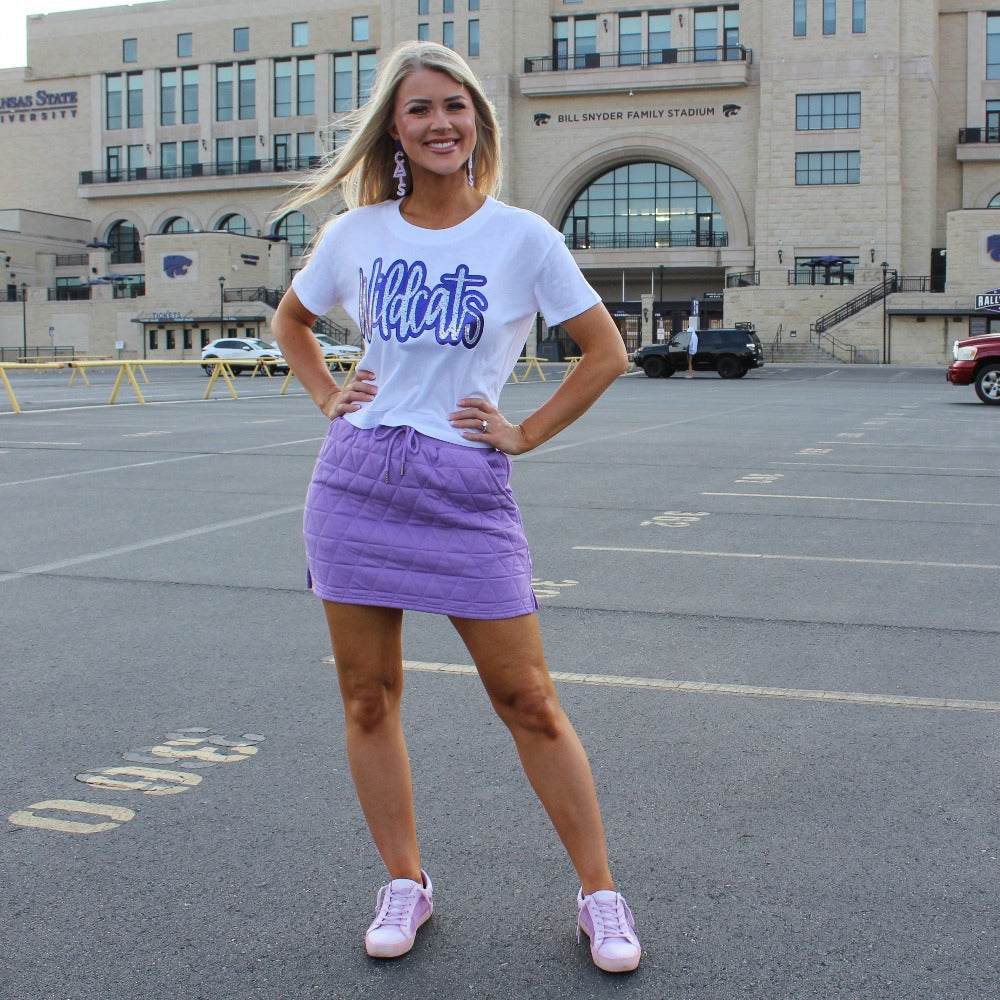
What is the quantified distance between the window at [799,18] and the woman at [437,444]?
70.1 metres

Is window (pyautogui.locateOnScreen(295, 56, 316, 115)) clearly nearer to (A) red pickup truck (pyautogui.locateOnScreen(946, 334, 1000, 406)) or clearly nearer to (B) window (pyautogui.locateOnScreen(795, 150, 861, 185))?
A: (B) window (pyautogui.locateOnScreen(795, 150, 861, 185))

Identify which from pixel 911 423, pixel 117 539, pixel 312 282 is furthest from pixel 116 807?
pixel 911 423

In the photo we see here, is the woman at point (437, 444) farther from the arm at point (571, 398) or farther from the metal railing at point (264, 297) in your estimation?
the metal railing at point (264, 297)

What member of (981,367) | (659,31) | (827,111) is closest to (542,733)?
(981,367)

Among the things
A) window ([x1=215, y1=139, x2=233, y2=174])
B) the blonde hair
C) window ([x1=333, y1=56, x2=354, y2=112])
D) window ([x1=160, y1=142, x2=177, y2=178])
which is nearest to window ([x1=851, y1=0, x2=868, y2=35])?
window ([x1=333, y1=56, x2=354, y2=112])

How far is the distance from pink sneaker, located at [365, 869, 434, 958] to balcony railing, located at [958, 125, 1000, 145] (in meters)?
75.6

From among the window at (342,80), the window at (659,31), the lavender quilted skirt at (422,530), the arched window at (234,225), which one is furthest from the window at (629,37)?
the lavender quilted skirt at (422,530)

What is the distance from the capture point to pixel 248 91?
84.8 metres

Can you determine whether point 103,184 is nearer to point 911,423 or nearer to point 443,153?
point 911,423

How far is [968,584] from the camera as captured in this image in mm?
7516

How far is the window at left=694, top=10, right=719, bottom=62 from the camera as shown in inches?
2852

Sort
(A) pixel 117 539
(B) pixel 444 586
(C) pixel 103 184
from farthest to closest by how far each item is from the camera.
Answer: (C) pixel 103 184 < (A) pixel 117 539 < (B) pixel 444 586

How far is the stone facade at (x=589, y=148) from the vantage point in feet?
219

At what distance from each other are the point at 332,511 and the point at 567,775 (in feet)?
2.72
